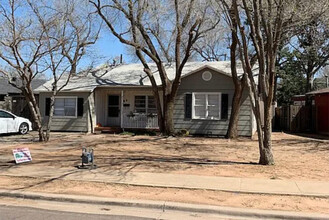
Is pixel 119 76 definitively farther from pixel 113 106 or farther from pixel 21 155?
pixel 21 155

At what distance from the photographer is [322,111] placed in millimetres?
21703

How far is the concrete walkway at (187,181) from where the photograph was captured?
7.76m

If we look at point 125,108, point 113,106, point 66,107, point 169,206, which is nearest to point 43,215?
point 169,206

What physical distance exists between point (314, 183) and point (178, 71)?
1117 centimetres

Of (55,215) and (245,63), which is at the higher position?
(245,63)

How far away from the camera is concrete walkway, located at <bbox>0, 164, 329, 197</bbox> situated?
7758 millimetres

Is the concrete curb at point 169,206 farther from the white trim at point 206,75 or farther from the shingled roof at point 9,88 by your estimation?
the shingled roof at point 9,88

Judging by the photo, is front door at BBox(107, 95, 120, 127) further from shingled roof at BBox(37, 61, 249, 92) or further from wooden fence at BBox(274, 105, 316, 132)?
wooden fence at BBox(274, 105, 316, 132)

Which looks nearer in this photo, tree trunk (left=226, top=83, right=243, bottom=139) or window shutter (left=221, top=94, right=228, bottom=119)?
tree trunk (left=226, top=83, right=243, bottom=139)

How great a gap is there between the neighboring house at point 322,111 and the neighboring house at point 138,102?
167 inches

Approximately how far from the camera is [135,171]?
9.68 metres

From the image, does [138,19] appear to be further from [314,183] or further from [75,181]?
[314,183]

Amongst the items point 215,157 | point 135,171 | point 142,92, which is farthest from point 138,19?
point 135,171

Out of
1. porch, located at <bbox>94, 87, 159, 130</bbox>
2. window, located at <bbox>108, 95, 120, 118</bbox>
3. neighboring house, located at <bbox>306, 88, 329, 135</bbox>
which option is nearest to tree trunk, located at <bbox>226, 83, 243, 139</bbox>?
porch, located at <bbox>94, 87, 159, 130</bbox>
